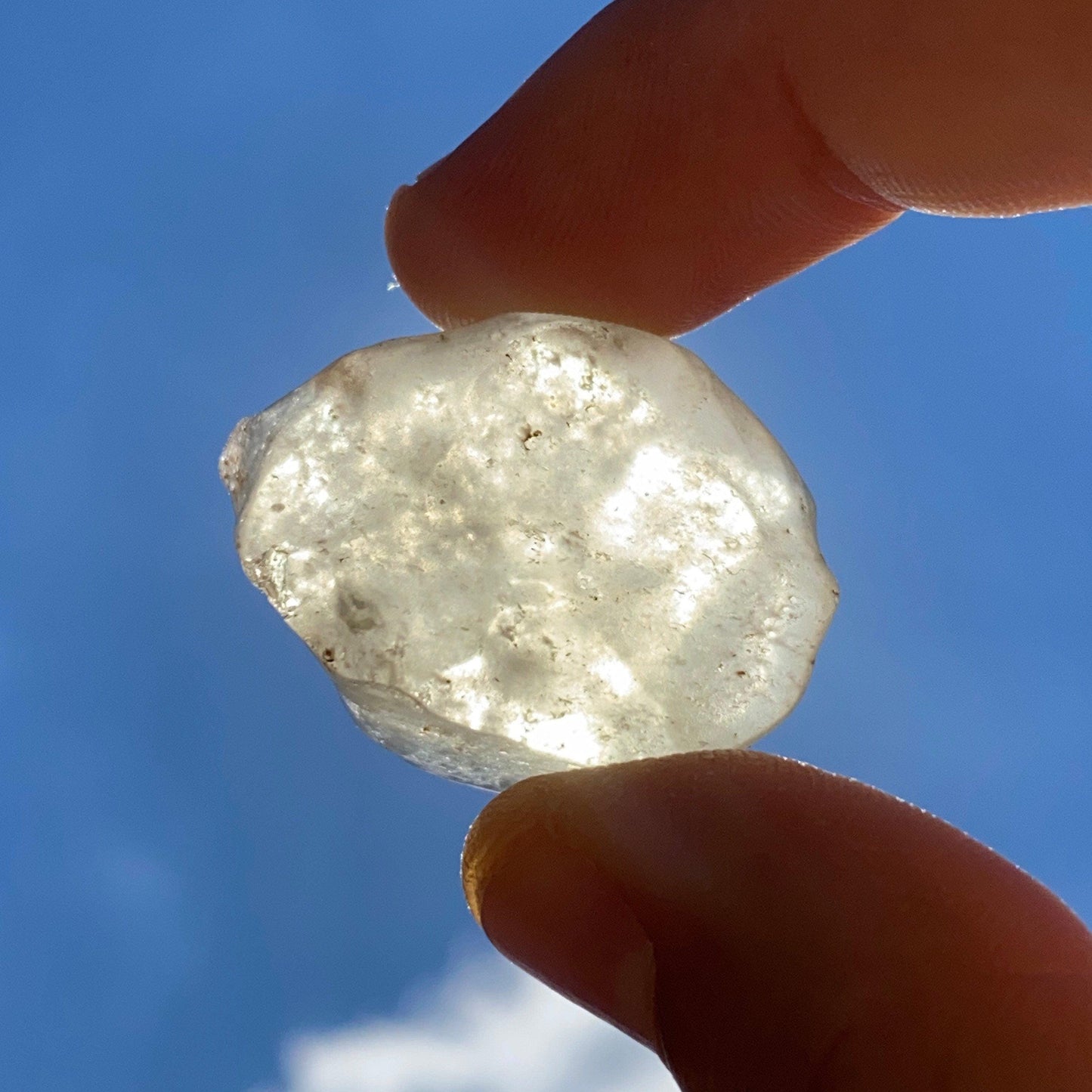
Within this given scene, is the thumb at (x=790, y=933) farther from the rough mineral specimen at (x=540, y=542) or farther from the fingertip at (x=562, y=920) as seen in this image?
the rough mineral specimen at (x=540, y=542)

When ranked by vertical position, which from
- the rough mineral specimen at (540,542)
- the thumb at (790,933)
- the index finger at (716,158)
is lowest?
the thumb at (790,933)

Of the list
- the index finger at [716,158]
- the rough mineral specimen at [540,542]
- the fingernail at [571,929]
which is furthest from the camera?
the rough mineral specimen at [540,542]

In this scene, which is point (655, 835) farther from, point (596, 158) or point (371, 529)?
point (596, 158)

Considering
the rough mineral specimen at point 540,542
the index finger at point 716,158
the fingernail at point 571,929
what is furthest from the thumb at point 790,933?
the index finger at point 716,158

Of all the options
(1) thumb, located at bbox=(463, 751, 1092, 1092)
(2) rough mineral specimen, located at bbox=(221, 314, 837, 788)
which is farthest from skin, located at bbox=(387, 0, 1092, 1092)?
(2) rough mineral specimen, located at bbox=(221, 314, 837, 788)

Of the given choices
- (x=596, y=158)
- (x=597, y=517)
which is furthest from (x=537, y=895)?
(x=596, y=158)

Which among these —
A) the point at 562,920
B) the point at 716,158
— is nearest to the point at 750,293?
the point at 716,158

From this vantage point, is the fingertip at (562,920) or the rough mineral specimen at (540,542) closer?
the fingertip at (562,920)
